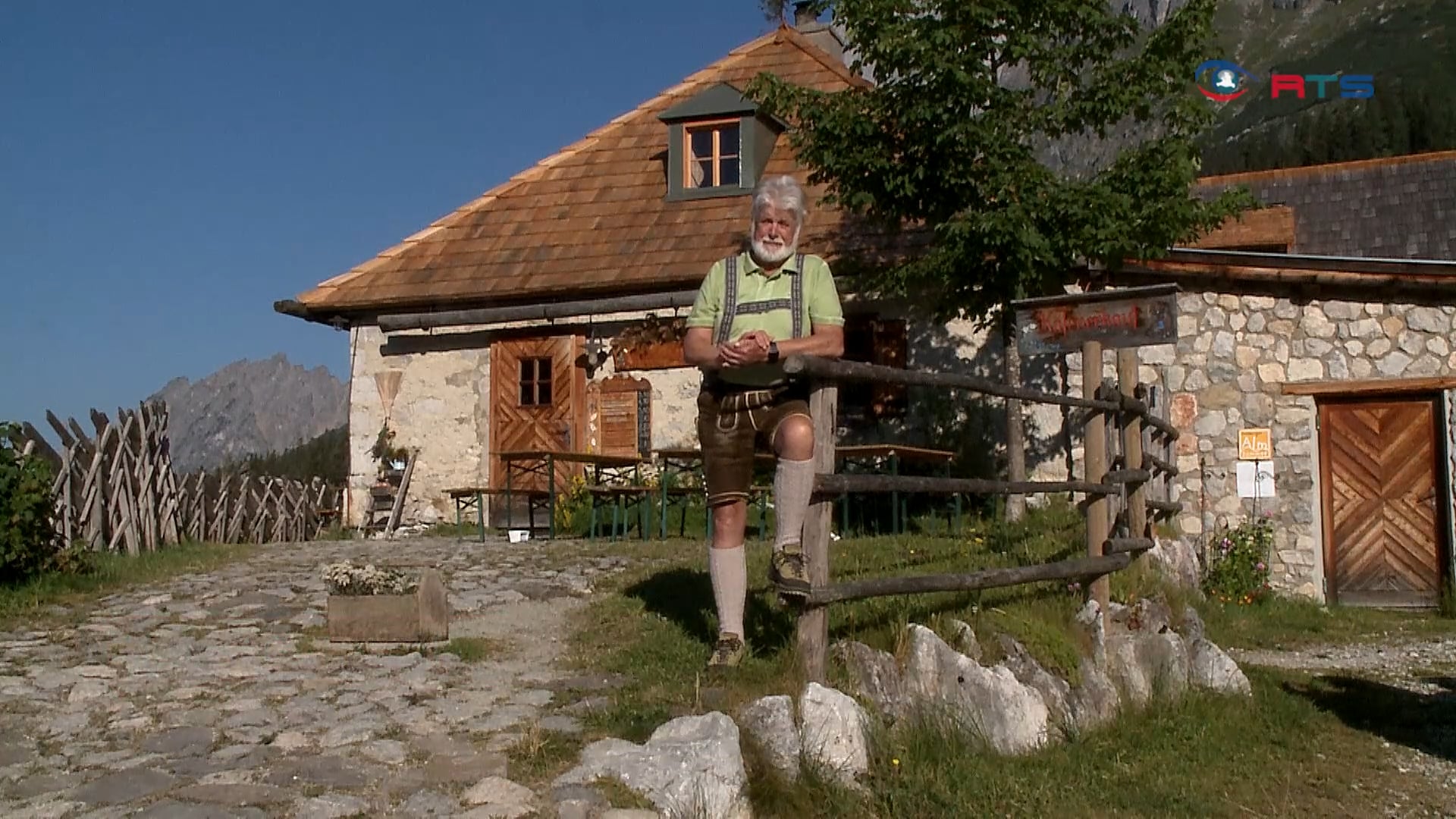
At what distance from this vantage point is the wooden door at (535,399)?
14.9m

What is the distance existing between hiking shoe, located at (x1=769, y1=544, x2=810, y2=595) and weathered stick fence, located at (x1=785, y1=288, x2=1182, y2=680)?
0.12ft

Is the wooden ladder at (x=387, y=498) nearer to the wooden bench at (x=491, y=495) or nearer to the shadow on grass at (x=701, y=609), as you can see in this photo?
the wooden bench at (x=491, y=495)

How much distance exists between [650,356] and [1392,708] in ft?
30.8

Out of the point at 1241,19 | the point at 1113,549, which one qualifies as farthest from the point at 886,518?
the point at 1241,19

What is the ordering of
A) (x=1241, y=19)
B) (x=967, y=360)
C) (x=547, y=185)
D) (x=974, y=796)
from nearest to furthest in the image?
(x=974, y=796) < (x=967, y=360) < (x=547, y=185) < (x=1241, y=19)

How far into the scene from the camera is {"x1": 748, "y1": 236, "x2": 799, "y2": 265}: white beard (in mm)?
4734

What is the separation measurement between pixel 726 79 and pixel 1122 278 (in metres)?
7.12

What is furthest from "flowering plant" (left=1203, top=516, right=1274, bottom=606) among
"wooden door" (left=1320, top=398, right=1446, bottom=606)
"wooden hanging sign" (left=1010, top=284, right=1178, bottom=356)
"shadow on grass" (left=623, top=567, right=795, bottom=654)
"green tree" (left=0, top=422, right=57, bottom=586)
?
"green tree" (left=0, top=422, right=57, bottom=586)

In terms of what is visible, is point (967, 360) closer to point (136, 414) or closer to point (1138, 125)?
point (1138, 125)

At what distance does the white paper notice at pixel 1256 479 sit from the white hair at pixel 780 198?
829 cm

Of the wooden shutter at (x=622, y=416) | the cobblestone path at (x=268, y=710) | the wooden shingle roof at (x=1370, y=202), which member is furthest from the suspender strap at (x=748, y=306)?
the wooden shingle roof at (x=1370, y=202)

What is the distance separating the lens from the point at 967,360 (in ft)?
44.2

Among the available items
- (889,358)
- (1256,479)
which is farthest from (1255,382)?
(889,358)

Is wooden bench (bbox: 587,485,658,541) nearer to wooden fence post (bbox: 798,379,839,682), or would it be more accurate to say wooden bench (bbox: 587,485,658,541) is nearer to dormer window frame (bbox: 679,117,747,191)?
dormer window frame (bbox: 679,117,747,191)
